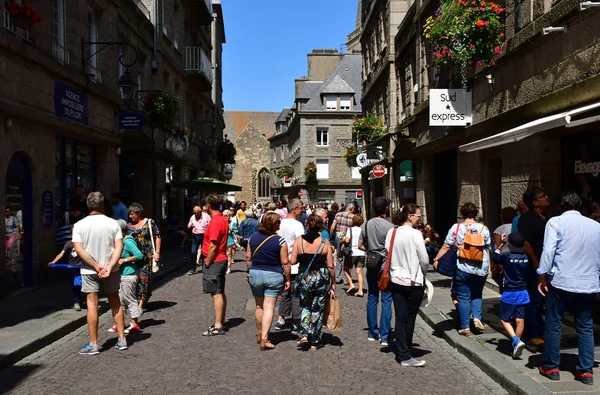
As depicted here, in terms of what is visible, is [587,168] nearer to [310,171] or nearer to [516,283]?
[516,283]

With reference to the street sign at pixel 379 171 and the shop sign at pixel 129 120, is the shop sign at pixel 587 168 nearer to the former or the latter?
the shop sign at pixel 129 120

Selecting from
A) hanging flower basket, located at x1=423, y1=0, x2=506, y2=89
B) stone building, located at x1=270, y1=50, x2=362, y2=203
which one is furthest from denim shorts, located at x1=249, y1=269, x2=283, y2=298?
stone building, located at x1=270, y1=50, x2=362, y2=203

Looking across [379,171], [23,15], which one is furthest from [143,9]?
[23,15]

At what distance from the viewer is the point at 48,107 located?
11562mm

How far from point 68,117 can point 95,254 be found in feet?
22.9

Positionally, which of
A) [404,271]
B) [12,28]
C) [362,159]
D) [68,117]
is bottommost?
[404,271]

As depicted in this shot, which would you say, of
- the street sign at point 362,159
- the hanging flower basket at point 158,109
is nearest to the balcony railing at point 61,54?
the hanging flower basket at point 158,109

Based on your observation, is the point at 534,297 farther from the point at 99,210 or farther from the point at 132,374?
the point at 99,210

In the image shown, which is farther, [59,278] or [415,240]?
[59,278]

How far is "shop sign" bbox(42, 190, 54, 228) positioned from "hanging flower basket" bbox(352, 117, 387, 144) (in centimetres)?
1310

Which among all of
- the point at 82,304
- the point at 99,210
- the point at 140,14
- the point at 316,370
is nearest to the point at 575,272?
the point at 316,370

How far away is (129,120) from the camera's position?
1576 cm

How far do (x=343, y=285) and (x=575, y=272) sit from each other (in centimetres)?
747

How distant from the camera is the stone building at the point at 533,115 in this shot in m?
7.35
